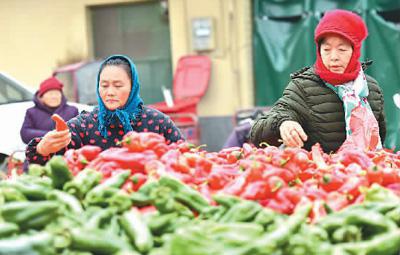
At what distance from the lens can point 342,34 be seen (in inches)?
159

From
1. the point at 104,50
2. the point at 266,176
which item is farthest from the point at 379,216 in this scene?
the point at 104,50

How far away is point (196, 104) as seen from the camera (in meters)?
10.6

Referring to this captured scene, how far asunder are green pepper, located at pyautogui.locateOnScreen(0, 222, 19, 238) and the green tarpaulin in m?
7.65

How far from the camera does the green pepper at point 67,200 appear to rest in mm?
2600

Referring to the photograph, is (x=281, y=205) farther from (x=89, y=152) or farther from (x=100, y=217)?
(x=89, y=152)

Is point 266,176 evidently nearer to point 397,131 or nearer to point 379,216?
point 379,216

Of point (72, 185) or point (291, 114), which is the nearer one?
point (72, 185)

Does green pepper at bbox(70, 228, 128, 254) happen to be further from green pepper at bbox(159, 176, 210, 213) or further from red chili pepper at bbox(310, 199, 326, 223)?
red chili pepper at bbox(310, 199, 326, 223)

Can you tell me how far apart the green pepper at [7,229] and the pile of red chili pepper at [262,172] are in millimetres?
478

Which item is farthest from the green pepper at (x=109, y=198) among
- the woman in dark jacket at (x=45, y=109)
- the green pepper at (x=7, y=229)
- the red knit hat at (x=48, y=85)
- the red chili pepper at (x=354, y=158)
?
the red knit hat at (x=48, y=85)

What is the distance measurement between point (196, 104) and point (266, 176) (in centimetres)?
778

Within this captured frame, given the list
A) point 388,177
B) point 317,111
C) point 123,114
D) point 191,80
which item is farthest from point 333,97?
point 191,80

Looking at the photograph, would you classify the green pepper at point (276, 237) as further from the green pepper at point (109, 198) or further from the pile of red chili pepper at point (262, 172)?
the green pepper at point (109, 198)

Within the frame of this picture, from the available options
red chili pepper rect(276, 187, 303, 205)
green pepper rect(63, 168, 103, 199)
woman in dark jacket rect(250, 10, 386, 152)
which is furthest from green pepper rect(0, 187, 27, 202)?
woman in dark jacket rect(250, 10, 386, 152)
